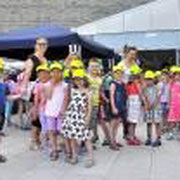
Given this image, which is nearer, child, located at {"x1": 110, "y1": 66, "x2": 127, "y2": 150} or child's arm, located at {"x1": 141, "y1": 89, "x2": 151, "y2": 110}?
child, located at {"x1": 110, "y1": 66, "x2": 127, "y2": 150}

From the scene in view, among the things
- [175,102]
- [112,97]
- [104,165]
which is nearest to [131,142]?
[112,97]

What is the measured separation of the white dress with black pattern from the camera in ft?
27.3

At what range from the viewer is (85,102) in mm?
8469

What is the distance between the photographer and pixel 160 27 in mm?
21031

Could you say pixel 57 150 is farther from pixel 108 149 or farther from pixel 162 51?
pixel 162 51

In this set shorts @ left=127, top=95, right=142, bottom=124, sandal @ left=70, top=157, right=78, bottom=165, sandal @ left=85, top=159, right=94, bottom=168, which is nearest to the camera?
sandal @ left=85, top=159, right=94, bottom=168

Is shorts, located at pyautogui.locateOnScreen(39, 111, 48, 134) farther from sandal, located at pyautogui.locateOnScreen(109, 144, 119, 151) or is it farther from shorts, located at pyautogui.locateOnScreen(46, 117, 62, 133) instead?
sandal, located at pyautogui.locateOnScreen(109, 144, 119, 151)

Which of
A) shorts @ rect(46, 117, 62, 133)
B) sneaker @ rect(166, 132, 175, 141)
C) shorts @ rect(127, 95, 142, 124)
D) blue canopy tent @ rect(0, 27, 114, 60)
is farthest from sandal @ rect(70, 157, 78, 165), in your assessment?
sneaker @ rect(166, 132, 175, 141)

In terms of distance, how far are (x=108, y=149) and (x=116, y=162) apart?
1.17 metres

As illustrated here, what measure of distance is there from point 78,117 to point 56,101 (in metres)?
0.50

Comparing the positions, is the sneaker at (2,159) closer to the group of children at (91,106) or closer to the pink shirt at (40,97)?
the group of children at (91,106)

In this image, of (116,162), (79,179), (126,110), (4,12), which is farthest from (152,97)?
(4,12)

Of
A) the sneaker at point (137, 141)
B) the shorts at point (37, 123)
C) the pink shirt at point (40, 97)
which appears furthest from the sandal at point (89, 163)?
the sneaker at point (137, 141)

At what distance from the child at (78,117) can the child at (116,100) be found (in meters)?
1.10
